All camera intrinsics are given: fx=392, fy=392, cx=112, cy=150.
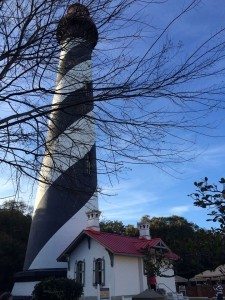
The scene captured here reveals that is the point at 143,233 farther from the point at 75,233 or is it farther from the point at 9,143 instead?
the point at 9,143

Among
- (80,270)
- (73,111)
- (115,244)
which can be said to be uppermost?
(115,244)

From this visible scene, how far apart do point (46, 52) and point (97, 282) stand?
14909 mm

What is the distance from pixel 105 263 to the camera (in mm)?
18109

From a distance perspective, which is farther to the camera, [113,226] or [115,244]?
[113,226]

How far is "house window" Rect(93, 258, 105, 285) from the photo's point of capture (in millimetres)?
17997

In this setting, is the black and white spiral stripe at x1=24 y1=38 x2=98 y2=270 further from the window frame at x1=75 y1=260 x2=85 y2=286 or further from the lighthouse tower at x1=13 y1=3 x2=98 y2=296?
the window frame at x1=75 y1=260 x2=85 y2=286

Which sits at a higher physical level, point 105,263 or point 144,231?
point 144,231

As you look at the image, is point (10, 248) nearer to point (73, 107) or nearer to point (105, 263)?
point (105, 263)

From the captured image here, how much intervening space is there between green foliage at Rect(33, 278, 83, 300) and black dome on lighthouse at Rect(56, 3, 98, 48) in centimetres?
1100

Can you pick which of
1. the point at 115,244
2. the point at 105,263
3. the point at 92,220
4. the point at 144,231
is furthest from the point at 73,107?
the point at 144,231

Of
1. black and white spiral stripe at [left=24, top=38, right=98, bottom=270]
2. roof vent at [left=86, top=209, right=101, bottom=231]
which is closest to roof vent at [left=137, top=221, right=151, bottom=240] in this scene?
roof vent at [left=86, top=209, right=101, bottom=231]

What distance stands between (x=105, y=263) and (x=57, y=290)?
13.2ft

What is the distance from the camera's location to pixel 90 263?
1872cm

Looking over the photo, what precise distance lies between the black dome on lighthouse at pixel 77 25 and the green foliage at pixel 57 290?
A: 11.0 meters
